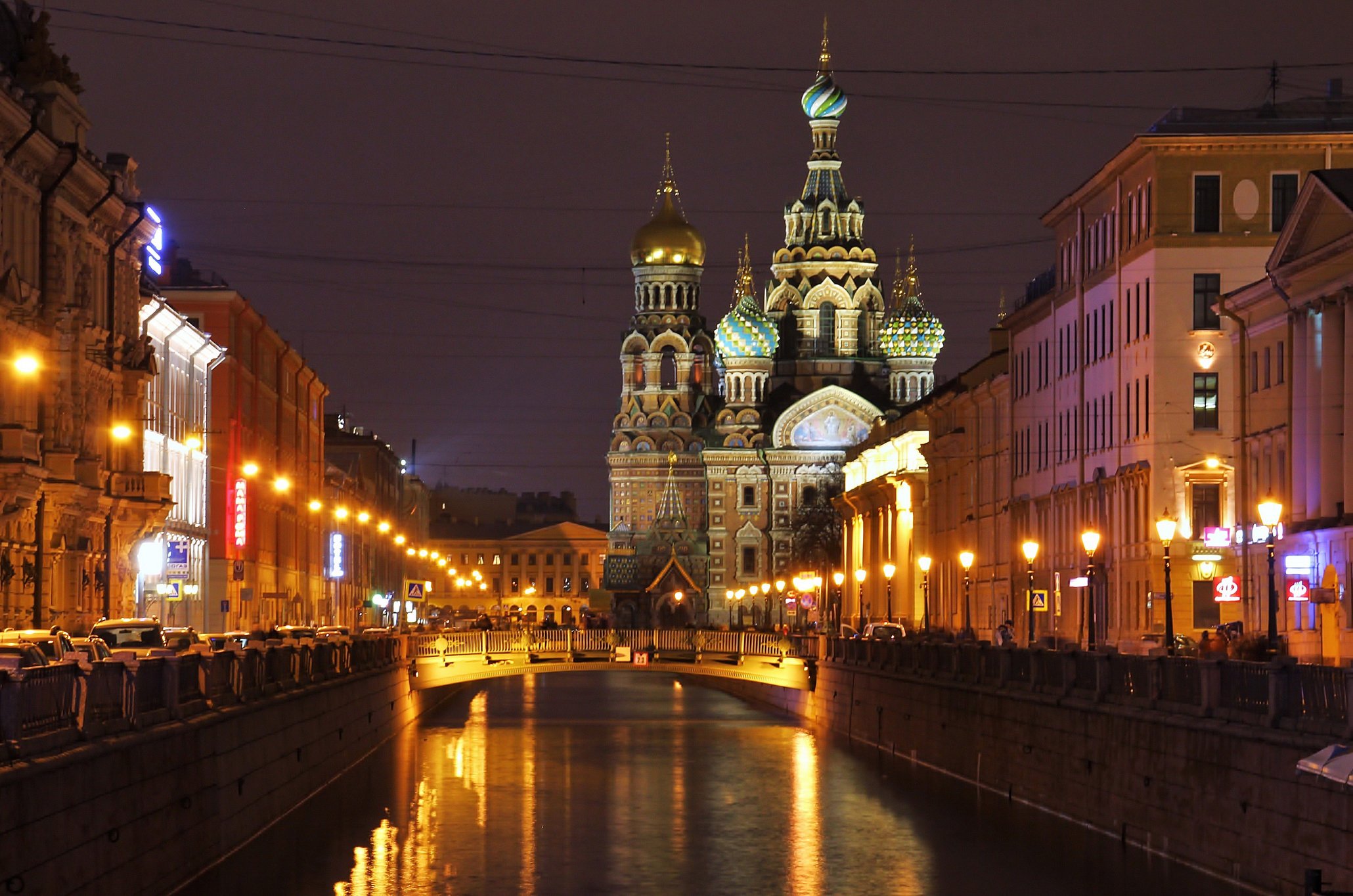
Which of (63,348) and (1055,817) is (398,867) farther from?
(63,348)

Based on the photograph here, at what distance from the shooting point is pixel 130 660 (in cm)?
3177

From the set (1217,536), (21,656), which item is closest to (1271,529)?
(21,656)

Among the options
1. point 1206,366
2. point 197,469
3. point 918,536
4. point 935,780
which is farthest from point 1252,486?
point 918,536

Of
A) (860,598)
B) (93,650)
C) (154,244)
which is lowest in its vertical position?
(93,650)

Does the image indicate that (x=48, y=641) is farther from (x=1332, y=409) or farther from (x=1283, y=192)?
(x=1283, y=192)

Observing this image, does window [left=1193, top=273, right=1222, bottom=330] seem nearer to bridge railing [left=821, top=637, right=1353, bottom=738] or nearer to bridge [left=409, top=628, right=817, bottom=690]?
bridge [left=409, top=628, right=817, bottom=690]

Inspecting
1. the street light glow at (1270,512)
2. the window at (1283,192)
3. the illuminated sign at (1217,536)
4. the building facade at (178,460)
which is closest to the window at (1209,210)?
the window at (1283,192)

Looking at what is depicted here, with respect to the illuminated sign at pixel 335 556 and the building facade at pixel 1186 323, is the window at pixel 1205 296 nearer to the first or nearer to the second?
the building facade at pixel 1186 323

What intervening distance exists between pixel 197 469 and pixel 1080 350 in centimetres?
3129

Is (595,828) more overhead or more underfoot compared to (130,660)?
more underfoot

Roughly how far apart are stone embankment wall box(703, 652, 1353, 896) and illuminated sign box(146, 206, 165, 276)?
27.1 meters

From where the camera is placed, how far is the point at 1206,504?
72.2 metres

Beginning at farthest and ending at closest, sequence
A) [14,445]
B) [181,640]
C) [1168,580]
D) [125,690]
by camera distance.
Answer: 1. [181,640]
2. [14,445]
3. [1168,580]
4. [125,690]

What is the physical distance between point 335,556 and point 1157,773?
3657 inches
